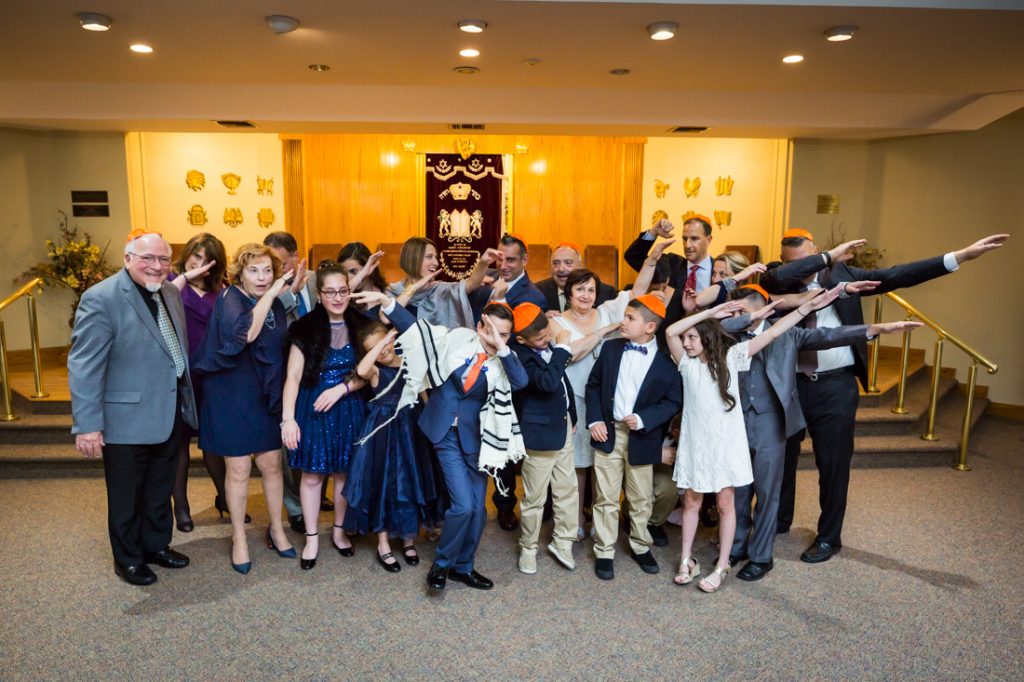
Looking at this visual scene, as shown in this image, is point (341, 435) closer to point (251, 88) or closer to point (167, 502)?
point (167, 502)

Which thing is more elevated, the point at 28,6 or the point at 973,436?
the point at 28,6

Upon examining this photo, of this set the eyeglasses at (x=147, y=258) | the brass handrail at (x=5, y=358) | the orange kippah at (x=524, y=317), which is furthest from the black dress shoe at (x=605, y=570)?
the brass handrail at (x=5, y=358)

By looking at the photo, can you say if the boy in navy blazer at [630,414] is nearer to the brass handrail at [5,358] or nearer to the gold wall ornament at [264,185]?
the brass handrail at [5,358]

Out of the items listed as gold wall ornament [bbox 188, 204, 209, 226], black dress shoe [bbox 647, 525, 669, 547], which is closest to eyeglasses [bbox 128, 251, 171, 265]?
black dress shoe [bbox 647, 525, 669, 547]

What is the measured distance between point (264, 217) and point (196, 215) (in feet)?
2.76

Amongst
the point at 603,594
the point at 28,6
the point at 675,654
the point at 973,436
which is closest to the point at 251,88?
the point at 28,6

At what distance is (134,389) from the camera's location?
3.35 m

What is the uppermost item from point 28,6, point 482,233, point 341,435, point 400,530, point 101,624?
point 28,6

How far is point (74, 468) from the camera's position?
5297mm

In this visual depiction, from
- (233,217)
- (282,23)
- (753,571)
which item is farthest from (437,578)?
(233,217)

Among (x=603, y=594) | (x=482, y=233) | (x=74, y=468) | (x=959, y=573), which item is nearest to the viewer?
(x=603, y=594)

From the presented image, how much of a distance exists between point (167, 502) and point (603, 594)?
231cm

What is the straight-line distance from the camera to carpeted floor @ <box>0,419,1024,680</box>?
2.91 m

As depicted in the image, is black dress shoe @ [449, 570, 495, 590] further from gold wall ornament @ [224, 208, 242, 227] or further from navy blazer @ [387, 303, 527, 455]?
gold wall ornament @ [224, 208, 242, 227]
